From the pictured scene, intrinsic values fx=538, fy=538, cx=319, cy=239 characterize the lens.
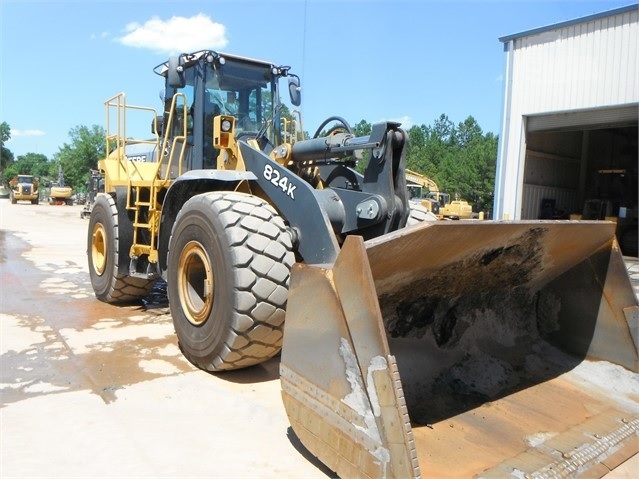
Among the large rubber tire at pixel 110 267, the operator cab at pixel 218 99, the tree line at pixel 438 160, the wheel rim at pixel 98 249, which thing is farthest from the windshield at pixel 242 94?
the tree line at pixel 438 160

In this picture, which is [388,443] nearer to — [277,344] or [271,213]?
[277,344]

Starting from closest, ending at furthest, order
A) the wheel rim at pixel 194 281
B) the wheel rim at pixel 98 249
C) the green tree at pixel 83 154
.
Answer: the wheel rim at pixel 194 281
the wheel rim at pixel 98 249
the green tree at pixel 83 154

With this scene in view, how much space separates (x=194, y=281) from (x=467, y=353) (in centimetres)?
220

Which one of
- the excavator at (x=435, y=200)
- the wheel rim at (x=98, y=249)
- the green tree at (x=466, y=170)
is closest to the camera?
the wheel rim at (x=98, y=249)

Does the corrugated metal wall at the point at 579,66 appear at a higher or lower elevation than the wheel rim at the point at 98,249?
higher

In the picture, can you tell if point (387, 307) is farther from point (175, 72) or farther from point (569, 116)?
point (569, 116)

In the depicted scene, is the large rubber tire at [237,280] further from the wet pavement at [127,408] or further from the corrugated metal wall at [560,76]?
the corrugated metal wall at [560,76]

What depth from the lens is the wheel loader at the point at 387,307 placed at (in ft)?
8.22

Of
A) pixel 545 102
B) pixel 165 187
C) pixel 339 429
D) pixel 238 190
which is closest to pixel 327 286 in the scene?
pixel 339 429

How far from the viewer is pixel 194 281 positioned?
4398mm

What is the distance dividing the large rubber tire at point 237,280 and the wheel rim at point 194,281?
0.5 inches

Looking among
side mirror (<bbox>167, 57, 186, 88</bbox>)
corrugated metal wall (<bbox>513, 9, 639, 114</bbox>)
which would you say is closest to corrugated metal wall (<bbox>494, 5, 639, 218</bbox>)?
corrugated metal wall (<bbox>513, 9, 639, 114</bbox>)

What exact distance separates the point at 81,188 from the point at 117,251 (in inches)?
2006

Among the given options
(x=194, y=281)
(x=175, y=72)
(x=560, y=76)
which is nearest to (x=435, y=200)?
(x=560, y=76)
